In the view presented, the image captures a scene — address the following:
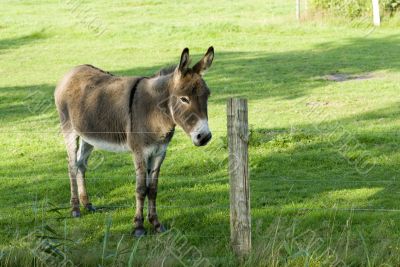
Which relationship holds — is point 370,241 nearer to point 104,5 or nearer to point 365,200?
point 365,200

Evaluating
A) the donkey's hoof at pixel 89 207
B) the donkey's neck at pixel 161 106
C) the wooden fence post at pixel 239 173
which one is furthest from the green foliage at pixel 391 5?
the wooden fence post at pixel 239 173

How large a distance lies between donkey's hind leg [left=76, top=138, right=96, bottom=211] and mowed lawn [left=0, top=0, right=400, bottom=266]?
0.29m

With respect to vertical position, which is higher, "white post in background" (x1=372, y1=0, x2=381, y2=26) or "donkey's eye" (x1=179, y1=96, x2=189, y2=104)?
"donkey's eye" (x1=179, y1=96, x2=189, y2=104)

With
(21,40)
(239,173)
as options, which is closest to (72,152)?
(239,173)

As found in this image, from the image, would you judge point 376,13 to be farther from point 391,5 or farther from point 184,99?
point 184,99

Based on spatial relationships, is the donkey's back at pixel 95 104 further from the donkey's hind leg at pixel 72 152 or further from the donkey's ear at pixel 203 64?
the donkey's ear at pixel 203 64

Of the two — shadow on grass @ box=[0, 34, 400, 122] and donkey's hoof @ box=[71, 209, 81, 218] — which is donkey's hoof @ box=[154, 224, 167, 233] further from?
shadow on grass @ box=[0, 34, 400, 122]

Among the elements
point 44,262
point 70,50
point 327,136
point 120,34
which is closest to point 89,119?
point 44,262

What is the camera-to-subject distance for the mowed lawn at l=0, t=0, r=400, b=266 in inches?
288

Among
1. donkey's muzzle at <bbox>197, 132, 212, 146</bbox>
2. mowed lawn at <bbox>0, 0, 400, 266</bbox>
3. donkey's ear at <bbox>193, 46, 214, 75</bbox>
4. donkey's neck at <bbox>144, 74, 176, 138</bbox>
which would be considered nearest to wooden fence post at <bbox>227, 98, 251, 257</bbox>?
mowed lawn at <bbox>0, 0, 400, 266</bbox>

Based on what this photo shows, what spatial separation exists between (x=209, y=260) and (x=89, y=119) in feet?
11.0

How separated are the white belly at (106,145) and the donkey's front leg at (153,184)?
39 centimetres

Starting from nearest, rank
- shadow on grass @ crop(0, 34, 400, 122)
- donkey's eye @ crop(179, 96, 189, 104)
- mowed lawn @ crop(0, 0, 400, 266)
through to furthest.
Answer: mowed lawn @ crop(0, 0, 400, 266), donkey's eye @ crop(179, 96, 189, 104), shadow on grass @ crop(0, 34, 400, 122)

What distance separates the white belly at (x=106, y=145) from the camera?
9133 mm
